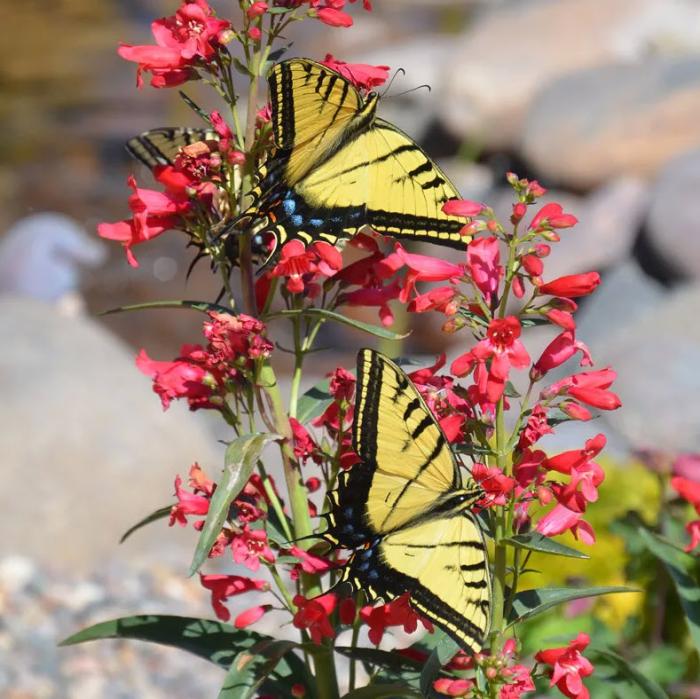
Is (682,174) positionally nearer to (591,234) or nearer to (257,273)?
(591,234)

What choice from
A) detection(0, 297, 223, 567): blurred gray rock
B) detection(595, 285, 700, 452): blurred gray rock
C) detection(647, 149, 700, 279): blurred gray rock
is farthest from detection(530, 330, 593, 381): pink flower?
detection(647, 149, 700, 279): blurred gray rock

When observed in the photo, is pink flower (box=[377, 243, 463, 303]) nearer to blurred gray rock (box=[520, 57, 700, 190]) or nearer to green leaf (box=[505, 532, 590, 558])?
green leaf (box=[505, 532, 590, 558])

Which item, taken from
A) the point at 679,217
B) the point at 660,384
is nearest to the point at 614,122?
the point at 679,217

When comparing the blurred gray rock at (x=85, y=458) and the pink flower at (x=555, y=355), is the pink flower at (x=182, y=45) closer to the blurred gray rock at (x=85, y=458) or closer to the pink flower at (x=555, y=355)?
the pink flower at (x=555, y=355)

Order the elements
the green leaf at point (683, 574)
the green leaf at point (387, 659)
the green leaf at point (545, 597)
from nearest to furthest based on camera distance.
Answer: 1. the green leaf at point (545, 597)
2. the green leaf at point (387, 659)
3. the green leaf at point (683, 574)

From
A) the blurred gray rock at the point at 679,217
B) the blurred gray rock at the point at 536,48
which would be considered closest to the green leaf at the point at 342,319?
the blurred gray rock at the point at 679,217
